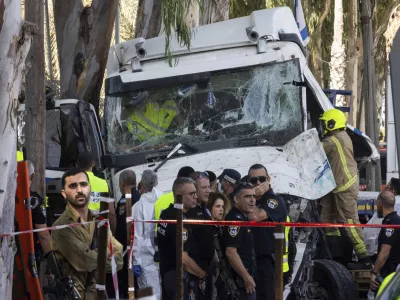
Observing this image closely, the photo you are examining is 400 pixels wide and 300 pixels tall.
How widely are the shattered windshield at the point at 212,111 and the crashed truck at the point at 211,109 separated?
0.5 inches

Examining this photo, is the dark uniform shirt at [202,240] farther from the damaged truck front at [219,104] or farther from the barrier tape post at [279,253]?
the damaged truck front at [219,104]

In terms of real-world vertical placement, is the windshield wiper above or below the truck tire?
above

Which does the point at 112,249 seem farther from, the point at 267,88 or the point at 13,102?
the point at 267,88

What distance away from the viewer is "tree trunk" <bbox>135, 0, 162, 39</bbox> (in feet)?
62.0

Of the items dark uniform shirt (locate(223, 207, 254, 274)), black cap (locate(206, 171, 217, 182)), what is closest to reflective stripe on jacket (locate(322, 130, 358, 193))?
black cap (locate(206, 171, 217, 182))

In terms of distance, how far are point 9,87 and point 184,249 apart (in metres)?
3.06

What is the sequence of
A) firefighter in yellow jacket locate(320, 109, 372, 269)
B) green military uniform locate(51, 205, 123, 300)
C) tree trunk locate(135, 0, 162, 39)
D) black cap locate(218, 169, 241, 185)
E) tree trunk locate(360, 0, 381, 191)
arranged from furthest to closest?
tree trunk locate(360, 0, 381, 191), tree trunk locate(135, 0, 162, 39), firefighter in yellow jacket locate(320, 109, 372, 269), black cap locate(218, 169, 241, 185), green military uniform locate(51, 205, 123, 300)

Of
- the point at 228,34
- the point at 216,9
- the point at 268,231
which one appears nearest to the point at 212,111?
the point at 228,34

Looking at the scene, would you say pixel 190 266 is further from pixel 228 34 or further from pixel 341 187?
pixel 228 34

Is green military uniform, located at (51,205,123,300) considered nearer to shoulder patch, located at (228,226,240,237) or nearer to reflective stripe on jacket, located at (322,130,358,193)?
shoulder patch, located at (228,226,240,237)

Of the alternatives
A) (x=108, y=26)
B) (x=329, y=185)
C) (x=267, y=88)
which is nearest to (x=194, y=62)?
(x=267, y=88)

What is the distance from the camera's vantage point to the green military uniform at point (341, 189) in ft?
40.8

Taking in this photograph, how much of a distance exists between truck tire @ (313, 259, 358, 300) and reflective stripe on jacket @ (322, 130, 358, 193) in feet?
4.58

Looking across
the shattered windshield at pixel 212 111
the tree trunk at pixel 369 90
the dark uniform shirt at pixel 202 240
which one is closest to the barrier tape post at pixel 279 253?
the dark uniform shirt at pixel 202 240
